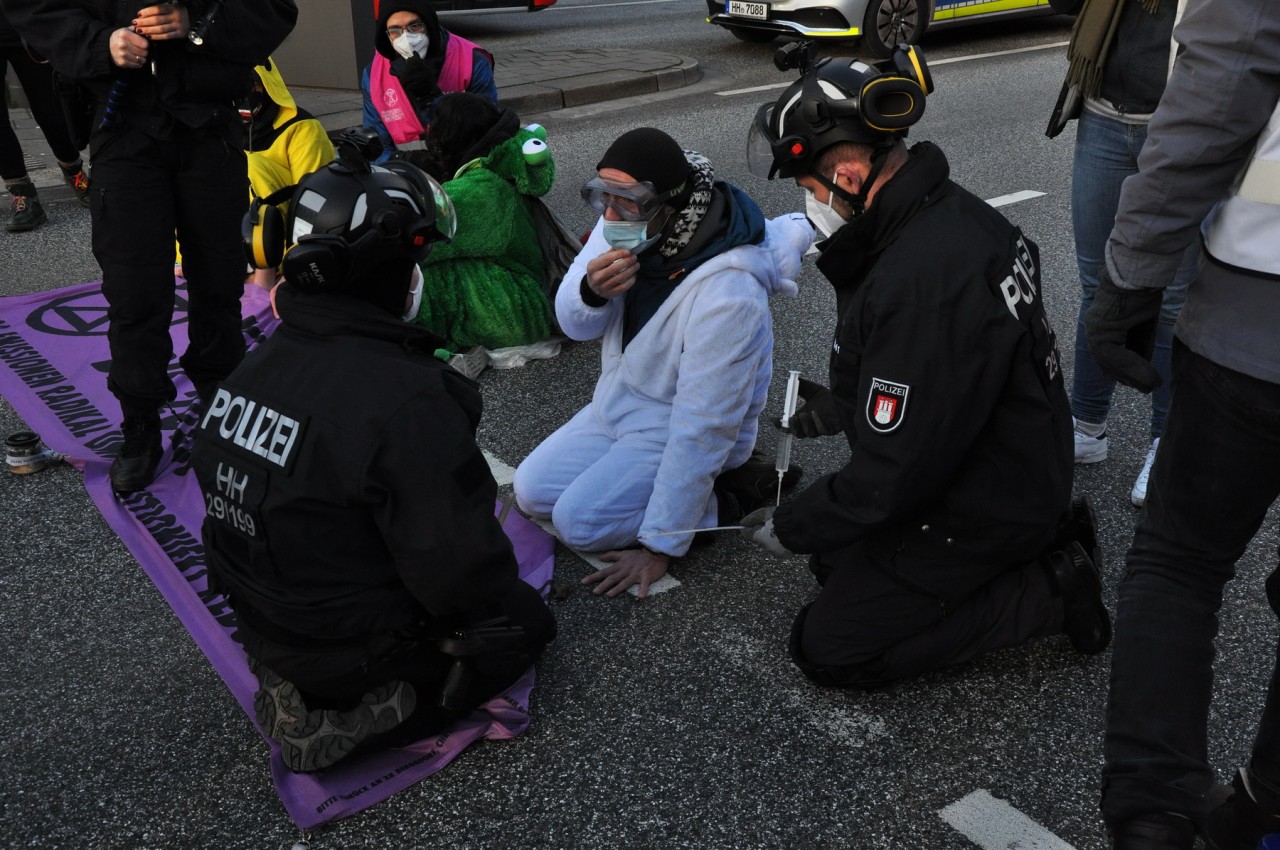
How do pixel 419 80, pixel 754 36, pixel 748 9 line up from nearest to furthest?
pixel 419 80, pixel 748 9, pixel 754 36

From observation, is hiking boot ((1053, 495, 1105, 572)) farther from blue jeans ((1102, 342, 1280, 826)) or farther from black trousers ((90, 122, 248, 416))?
black trousers ((90, 122, 248, 416))

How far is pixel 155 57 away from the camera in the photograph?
346cm

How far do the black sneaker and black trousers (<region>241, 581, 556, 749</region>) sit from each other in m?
0.03

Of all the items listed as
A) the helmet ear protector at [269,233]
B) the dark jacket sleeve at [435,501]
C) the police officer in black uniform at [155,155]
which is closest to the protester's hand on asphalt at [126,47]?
the police officer in black uniform at [155,155]

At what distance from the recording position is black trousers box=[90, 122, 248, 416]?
353 cm

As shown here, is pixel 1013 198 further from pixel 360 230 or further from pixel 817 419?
pixel 360 230

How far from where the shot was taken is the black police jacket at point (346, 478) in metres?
2.20

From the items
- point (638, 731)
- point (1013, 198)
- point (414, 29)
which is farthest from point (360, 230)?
point (1013, 198)

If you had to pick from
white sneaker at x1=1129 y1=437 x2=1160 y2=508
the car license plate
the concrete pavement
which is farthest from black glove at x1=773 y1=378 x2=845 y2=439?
the car license plate

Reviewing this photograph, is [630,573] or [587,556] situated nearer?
[630,573]

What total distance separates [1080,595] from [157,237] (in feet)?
9.32

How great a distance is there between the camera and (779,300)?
5352 mm

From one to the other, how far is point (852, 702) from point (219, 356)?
95.5 inches

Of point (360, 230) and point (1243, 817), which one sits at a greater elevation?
point (360, 230)
